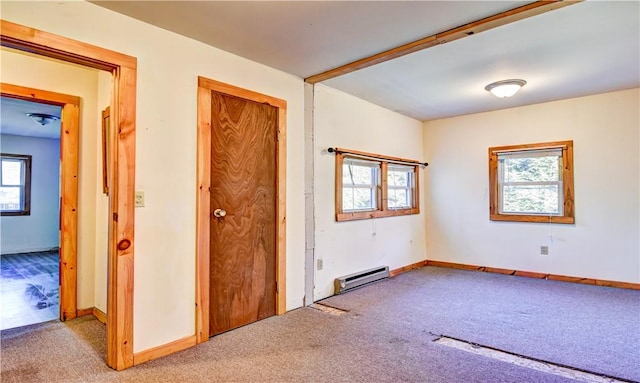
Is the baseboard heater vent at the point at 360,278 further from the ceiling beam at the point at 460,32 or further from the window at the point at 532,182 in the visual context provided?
the ceiling beam at the point at 460,32

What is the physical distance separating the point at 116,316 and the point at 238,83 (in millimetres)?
2035

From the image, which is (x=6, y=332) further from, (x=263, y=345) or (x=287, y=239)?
(x=287, y=239)

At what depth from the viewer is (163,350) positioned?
8.20ft

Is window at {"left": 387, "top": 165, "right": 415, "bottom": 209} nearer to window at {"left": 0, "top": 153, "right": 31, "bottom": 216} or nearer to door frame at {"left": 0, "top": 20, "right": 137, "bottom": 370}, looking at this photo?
door frame at {"left": 0, "top": 20, "right": 137, "bottom": 370}

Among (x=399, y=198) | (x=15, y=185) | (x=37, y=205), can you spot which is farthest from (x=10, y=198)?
(x=399, y=198)

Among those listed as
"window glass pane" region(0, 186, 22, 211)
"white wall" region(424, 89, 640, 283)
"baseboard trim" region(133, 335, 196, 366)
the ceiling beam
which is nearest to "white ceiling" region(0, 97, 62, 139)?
"window glass pane" region(0, 186, 22, 211)

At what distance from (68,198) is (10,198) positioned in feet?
17.8

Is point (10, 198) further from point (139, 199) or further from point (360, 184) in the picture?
point (360, 184)

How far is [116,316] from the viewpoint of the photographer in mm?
2309

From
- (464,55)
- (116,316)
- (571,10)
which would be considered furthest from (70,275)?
(571,10)

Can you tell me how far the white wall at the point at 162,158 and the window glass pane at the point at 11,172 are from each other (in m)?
6.87

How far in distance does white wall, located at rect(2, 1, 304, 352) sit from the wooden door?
0.67ft


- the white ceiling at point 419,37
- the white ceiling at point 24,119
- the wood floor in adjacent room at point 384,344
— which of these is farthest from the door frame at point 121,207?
the white ceiling at point 24,119

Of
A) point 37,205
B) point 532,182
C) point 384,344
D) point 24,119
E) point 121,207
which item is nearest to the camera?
point 121,207
